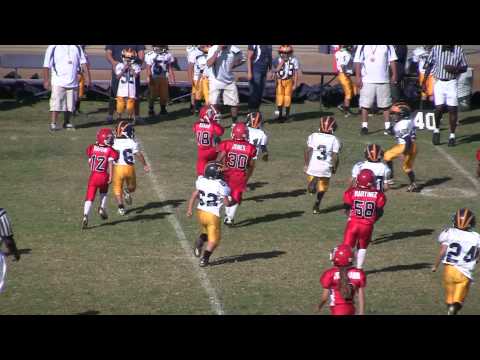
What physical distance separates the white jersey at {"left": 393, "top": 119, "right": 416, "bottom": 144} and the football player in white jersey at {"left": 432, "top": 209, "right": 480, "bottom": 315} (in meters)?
5.80

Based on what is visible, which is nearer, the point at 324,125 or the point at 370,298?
the point at 370,298

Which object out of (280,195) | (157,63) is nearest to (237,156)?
(280,195)

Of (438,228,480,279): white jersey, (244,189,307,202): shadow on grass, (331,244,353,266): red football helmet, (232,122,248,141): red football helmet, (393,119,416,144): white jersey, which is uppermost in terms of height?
(232,122,248,141): red football helmet

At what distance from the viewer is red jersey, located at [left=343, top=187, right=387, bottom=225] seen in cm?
1449

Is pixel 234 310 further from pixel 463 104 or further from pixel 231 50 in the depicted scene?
pixel 463 104

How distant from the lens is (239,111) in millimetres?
24828

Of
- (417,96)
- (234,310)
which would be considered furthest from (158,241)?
(417,96)

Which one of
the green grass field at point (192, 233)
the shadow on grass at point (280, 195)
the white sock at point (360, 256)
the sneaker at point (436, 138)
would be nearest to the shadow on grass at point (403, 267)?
the green grass field at point (192, 233)

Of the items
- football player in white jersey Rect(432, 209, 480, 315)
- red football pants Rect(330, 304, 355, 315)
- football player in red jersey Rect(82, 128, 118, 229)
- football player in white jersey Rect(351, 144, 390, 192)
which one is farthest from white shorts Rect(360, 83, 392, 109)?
red football pants Rect(330, 304, 355, 315)

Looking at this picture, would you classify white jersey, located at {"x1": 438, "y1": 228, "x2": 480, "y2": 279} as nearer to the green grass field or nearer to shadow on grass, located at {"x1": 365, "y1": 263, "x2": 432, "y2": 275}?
the green grass field

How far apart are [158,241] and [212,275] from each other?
5.72 feet

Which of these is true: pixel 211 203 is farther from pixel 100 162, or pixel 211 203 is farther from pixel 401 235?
pixel 401 235

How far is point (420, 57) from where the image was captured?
2519 cm

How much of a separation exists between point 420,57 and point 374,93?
3041 millimetres
